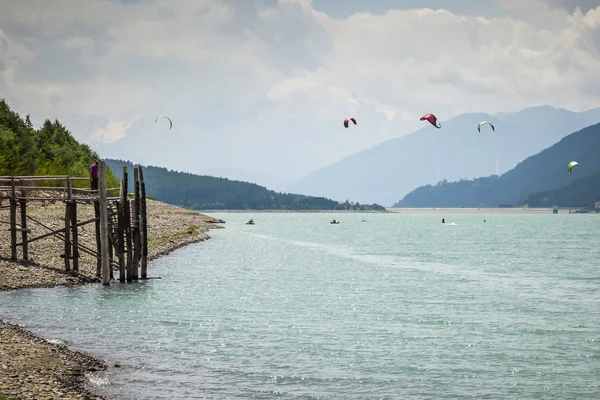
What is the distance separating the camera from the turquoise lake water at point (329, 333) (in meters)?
21.7

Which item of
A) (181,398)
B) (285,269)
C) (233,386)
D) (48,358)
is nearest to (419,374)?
(233,386)

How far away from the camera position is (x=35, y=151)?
383ft

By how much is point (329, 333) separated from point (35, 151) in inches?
3830

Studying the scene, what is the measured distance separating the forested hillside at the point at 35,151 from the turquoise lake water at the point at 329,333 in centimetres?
5230

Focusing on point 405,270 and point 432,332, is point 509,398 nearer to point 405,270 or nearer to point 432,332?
point 432,332

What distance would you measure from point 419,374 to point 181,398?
25.6ft

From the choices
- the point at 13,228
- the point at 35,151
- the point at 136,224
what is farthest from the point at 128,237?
the point at 35,151

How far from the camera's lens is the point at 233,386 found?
835 inches

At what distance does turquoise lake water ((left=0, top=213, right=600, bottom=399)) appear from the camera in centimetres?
2167

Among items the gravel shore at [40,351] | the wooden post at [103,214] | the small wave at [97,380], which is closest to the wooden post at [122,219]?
the wooden post at [103,214]

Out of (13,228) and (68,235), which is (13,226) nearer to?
(13,228)

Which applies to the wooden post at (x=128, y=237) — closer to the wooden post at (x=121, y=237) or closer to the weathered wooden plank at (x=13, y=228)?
the wooden post at (x=121, y=237)

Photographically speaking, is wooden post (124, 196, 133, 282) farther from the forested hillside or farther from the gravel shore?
the forested hillside

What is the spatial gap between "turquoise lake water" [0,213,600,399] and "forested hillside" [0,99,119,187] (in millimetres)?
52304
